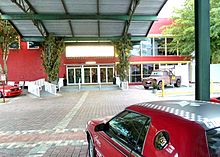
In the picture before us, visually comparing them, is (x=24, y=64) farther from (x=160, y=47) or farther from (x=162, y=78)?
(x=160, y=47)

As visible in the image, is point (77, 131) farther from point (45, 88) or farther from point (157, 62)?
point (157, 62)

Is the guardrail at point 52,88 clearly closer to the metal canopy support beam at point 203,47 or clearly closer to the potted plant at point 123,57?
the potted plant at point 123,57

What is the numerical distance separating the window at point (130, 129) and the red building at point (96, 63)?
23.3 m

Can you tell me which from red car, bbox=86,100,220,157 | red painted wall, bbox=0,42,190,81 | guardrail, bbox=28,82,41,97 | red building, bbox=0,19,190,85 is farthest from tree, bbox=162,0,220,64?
red car, bbox=86,100,220,157

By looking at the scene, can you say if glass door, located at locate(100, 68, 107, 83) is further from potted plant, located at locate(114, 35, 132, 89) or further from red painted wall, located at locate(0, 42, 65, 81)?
red painted wall, located at locate(0, 42, 65, 81)

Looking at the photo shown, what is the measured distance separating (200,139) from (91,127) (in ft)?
8.86

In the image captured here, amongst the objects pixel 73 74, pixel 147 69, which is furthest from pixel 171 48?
pixel 73 74

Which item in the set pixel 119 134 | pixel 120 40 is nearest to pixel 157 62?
pixel 120 40

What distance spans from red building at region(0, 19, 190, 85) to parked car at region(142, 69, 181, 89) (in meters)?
3.86

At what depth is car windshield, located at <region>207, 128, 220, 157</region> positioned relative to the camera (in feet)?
6.41

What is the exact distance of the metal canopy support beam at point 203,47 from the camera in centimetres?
478

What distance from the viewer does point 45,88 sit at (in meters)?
21.2

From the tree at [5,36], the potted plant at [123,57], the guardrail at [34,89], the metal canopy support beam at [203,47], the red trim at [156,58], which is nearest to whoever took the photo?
the metal canopy support beam at [203,47]

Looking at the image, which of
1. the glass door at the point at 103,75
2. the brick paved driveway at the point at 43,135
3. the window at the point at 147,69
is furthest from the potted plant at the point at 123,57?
the brick paved driveway at the point at 43,135
